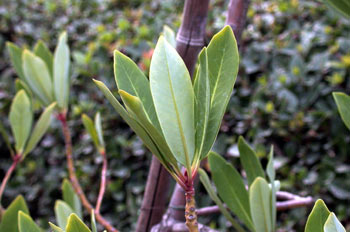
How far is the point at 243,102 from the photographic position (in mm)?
1655

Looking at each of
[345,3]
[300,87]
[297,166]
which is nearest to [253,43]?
[300,87]

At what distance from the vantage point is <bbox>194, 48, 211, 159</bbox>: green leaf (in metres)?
0.45

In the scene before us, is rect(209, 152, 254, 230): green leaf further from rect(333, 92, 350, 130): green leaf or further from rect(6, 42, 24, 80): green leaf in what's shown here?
rect(6, 42, 24, 80): green leaf

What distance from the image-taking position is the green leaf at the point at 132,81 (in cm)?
47

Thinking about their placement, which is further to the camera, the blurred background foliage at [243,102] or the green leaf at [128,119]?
the blurred background foliage at [243,102]

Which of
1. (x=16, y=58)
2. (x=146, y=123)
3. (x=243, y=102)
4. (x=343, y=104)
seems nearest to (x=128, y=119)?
(x=146, y=123)

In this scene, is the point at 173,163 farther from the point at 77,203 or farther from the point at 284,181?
the point at 284,181

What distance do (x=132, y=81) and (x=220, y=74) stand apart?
0.33ft

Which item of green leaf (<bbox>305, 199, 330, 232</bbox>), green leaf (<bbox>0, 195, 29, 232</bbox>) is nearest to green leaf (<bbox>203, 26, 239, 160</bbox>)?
green leaf (<bbox>305, 199, 330, 232</bbox>)

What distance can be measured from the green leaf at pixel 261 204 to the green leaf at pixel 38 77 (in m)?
0.54

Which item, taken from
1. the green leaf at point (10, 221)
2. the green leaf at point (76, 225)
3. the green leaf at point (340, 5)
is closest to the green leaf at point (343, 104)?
the green leaf at point (340, 5)

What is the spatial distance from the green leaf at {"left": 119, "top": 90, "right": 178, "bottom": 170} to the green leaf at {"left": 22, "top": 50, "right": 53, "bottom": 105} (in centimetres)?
50

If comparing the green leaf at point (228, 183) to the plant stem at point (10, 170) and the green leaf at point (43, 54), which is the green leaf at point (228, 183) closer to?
the plant stem at point (10, 170)

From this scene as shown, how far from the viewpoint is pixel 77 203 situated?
808 mm
